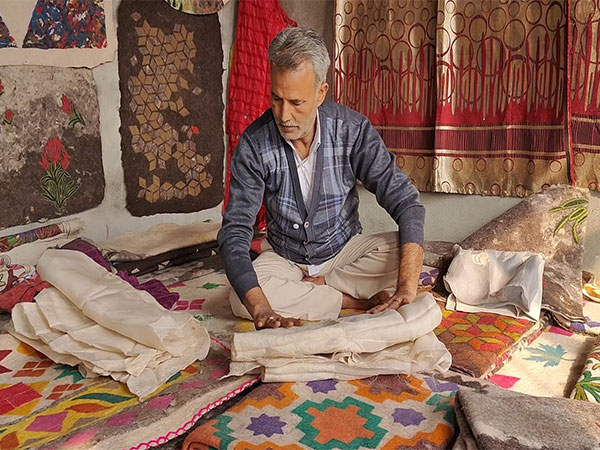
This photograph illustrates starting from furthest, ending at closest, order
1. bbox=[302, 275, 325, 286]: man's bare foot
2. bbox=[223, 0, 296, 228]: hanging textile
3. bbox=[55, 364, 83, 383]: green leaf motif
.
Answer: bbox=[223, 0, 296, 228]: hanging textile, bbox=[302, 275, 325, 286]: man's bare foot, bbox=[55, 364, 83, 383]: green leaf motif

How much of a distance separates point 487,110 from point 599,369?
1.64 m

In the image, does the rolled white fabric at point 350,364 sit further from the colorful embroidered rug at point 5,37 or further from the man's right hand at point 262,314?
the colorful embroidered rug at point 5,37

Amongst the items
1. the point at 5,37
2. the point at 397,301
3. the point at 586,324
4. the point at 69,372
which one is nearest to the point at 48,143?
the point at 5,37

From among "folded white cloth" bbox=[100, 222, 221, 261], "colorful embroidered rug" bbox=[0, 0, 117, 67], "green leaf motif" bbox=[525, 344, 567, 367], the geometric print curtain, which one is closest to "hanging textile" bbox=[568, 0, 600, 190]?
the geometric print curtain

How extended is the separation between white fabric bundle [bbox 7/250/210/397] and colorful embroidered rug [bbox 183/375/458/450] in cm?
33

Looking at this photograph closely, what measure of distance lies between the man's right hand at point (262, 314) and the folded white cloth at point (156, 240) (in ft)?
4.28

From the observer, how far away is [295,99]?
7.12 ft

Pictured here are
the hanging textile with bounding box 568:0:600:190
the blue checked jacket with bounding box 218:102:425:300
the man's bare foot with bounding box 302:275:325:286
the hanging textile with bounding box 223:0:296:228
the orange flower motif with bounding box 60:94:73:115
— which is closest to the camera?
the blue checked jacket with bounding box 218:102:425:300

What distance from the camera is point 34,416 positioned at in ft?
6.11

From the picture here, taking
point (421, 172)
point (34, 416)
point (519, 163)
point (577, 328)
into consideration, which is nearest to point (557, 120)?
point (519, 163)

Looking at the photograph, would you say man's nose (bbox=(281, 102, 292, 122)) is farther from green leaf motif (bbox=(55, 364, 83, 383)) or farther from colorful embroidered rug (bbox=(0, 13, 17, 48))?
colorful embroidered rug (bbox=(0, 13, 17, 48))

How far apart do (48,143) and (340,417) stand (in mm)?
2236

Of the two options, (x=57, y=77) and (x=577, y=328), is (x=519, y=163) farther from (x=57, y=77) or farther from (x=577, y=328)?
(x=57, y=77)

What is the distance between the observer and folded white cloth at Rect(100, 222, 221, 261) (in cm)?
326
